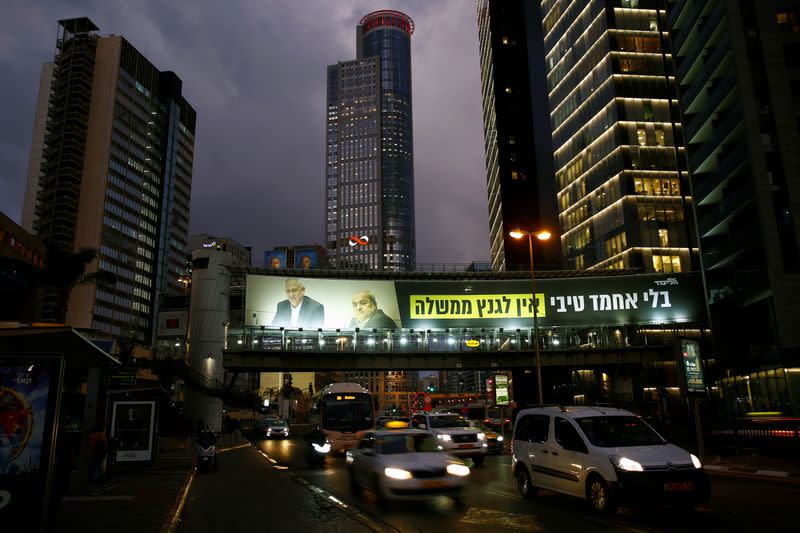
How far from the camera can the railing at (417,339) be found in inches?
2162

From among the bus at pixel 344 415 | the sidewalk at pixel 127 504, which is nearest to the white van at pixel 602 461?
the sidewalk at pixel 127 504

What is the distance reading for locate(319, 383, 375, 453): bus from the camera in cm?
2706

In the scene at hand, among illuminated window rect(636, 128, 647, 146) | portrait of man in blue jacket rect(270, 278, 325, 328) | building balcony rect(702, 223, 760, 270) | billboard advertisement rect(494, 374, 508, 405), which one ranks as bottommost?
billboard advertisement rect(494, 374, 508, 405)

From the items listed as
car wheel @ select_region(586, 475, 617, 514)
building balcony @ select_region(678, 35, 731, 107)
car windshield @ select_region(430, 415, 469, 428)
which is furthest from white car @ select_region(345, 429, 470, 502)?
building balcony @ select_region(678, 35, 731, 107)

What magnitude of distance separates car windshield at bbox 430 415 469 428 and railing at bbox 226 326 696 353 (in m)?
29.4

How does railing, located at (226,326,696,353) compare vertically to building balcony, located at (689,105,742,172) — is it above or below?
below

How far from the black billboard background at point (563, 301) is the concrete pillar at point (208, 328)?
1730 cm

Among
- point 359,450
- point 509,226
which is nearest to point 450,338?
point 359,450

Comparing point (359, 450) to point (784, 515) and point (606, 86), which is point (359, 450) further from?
point (606, 86)

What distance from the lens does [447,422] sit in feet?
78.3

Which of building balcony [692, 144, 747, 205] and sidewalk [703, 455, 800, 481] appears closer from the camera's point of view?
sidewalk [703, 455, 800, 481]

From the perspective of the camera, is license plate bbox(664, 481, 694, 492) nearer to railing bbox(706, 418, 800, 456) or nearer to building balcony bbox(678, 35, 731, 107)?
railing bbox(706, 418, 800, 456)

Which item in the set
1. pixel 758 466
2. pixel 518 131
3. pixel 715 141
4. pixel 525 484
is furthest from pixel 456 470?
pixel 518 131

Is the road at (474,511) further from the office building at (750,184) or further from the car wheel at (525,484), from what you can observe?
the office building at (750,184)
